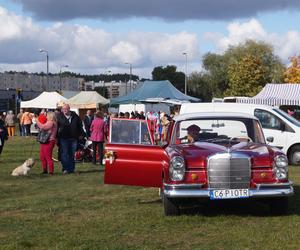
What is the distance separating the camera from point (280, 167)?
9023mm

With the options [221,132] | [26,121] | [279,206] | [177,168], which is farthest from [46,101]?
[279,206]

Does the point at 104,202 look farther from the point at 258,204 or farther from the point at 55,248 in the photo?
the point at 55,248

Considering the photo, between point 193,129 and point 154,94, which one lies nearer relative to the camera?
point 193,129

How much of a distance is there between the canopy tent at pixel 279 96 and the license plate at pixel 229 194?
26.2 m

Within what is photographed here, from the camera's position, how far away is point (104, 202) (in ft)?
36.5

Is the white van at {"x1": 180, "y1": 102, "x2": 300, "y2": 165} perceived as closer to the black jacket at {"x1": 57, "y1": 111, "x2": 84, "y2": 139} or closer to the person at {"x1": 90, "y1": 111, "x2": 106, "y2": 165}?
the person at {"x1": 90, "y1": 111, "x2": 106, "y2": 165}

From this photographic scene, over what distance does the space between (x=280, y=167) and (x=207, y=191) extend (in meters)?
1.11

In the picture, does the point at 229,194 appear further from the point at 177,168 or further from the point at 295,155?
the point at 295,155

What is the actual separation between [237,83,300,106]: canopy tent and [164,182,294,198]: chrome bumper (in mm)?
26115

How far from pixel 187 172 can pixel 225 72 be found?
80.2m

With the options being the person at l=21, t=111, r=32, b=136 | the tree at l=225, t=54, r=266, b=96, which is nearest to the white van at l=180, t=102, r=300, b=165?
the person at l=21, t=111, r=32, b=136

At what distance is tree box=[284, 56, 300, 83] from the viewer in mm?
63531

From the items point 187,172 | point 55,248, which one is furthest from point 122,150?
point 55,248

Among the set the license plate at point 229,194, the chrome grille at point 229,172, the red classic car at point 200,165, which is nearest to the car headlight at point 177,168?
the red classic car at point 200,165
